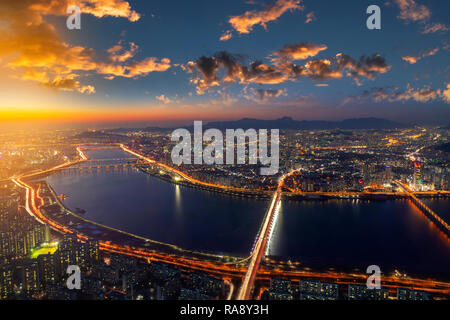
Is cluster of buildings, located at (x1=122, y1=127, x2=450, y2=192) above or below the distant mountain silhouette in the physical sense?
below

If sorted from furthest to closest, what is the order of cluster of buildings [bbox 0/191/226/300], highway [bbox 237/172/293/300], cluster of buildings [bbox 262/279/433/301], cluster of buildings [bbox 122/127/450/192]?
1. cluster of buildings [bbox 122/127/450/192]
2. highway [bbox 237/172/293/300]
3. cluster of buildings [bbox 0/191/226/300]
4. cluster of buildings [bbox 262/279/433/301]

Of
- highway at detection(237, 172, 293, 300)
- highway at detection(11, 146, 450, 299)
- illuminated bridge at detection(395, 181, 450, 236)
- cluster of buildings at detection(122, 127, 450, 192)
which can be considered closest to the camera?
highway at detection(237, 172, 293, 300)

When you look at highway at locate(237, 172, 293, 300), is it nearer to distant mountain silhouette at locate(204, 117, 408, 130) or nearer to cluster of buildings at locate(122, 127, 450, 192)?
cluster of buildings at locate(122, 127, 450, 192)

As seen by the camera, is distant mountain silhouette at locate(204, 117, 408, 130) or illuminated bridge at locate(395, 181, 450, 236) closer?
illuminated bridge at locate(395, 181, 450, 236)

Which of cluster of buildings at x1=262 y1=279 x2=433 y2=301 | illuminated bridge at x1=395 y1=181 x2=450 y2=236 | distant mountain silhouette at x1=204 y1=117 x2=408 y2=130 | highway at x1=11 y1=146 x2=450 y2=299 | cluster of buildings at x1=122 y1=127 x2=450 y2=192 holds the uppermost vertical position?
distant mountain silhouette at x1=204 y1=117 x2=408 y2=130

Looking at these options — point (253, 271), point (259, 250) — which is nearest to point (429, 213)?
point (259, 250)

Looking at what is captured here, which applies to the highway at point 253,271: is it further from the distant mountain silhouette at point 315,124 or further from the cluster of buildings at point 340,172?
the distant mountain silhouette at point 315,124

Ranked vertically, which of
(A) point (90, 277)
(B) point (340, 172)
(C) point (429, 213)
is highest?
(B) point (340, 172)

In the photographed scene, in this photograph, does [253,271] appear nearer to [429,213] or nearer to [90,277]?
[90,277]

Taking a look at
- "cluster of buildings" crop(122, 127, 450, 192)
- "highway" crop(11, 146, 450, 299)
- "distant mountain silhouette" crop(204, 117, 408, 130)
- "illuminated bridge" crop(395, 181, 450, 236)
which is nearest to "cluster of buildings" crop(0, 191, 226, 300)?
"highway" crop(11, 146, 450, 299)
